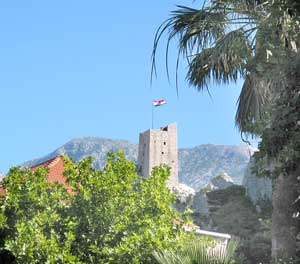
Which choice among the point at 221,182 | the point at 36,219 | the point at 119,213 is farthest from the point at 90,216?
the point at 221,182

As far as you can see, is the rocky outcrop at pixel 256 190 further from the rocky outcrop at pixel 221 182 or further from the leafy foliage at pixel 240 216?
the rocky outcrop at pixel 221 182

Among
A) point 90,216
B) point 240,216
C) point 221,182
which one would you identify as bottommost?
point 90,216

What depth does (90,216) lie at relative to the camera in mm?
12914

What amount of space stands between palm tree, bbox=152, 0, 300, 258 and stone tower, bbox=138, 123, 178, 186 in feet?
163

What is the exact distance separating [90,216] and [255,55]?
184 inches

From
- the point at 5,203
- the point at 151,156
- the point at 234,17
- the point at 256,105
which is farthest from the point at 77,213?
the point at 151,156

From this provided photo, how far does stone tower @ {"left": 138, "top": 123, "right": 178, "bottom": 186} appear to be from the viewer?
6331cm

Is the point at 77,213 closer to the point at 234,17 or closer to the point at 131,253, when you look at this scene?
the point at 131,253

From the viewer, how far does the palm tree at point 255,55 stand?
31.0ft

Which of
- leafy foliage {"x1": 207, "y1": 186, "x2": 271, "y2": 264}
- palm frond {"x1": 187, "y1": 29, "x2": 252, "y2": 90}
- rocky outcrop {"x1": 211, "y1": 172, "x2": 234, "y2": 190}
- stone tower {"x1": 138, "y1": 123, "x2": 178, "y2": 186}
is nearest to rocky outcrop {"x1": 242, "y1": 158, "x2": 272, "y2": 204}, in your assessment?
leafy foliage {"x1": 207, "y1": 186, "x2": 271, "y2": 264}

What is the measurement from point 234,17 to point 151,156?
50711 millimetres

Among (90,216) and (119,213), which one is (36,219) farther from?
(119,213)

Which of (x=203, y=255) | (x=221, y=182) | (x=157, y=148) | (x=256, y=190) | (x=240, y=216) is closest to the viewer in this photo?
(x=203, y=255)

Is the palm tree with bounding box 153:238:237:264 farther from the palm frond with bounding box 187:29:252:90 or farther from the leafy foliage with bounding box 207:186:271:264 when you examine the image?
the leafy foliage with bounding box 207:186:271:264
